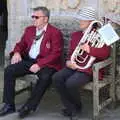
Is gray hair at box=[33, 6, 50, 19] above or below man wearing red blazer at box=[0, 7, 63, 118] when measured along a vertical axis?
above

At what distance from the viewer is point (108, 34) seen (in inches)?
257

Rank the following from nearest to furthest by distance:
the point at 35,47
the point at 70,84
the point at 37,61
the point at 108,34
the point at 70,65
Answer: the point at 70,84 → the point at 108,34 → the point at 70,65 → the point at 37,61 → the point at 35,47

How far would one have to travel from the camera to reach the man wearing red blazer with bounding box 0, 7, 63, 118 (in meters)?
6.68

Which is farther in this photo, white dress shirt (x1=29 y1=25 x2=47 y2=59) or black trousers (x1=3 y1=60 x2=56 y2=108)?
white dress shirt (x1=29 y1=25 x2=47 y2=59)

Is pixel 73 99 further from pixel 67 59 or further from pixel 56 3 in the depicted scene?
pixel 56 3

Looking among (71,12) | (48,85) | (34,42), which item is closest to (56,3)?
(71,12)

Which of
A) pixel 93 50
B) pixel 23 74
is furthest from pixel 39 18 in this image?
pixel 93 50

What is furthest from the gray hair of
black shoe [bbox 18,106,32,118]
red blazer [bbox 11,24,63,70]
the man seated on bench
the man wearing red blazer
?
black shoe [bbox 18,106,32,118]

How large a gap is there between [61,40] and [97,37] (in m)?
0.55

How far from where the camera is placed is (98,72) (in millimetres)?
6438

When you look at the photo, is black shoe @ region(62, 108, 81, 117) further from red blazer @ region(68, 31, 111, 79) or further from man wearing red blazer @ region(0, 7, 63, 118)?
red blazer @ region(68, 31, 111, 79)

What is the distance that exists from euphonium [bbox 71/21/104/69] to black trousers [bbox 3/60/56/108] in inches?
13.5

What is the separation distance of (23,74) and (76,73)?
2.42ft

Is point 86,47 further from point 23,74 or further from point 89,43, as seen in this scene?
point 23,74
